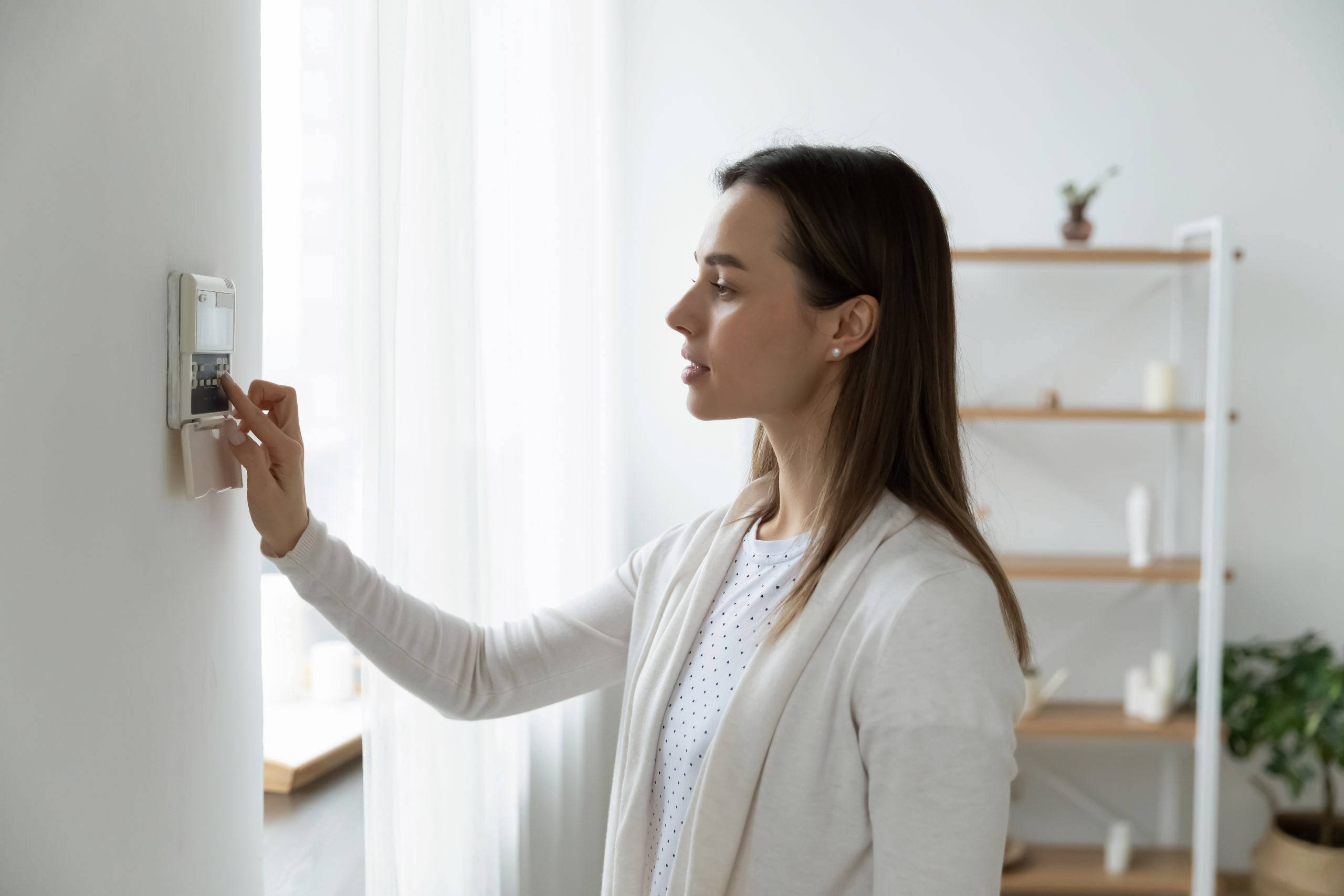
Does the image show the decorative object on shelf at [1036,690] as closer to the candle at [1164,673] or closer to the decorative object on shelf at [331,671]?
the candle at [1164,673]

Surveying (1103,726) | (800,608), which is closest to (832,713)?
→ (800,608)

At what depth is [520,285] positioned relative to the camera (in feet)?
5.84

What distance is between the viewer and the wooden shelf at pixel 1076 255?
2.66 m

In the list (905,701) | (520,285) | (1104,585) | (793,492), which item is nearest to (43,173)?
(905,701)

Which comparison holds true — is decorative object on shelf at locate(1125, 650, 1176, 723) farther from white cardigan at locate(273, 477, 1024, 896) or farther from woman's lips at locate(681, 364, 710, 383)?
woman's lips at locate(681, 364, 710, 383)

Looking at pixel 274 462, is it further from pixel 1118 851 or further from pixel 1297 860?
pixel 1297 860

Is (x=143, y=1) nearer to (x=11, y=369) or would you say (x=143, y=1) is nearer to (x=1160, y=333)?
(x=11, y=369)

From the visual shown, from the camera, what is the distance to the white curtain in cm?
113

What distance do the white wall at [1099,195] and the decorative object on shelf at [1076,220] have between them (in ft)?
0.63

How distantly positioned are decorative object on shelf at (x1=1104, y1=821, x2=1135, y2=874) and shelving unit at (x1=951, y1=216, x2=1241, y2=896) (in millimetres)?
20

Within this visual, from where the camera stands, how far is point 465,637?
3.88 feet

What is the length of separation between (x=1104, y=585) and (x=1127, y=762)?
53 centimetres

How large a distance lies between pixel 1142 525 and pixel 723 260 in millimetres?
2161

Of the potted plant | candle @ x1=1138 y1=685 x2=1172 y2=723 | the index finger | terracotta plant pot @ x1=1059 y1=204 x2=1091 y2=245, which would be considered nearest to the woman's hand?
the index finger
